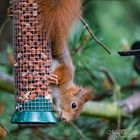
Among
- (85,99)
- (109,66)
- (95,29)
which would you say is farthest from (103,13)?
(85,99)

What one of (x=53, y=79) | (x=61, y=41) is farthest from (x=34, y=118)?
(x=61, y=41)

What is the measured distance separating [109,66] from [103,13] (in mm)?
2146

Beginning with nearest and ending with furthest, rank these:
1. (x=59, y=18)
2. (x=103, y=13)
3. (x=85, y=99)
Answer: (x=59, y=18) → (x=85, y=99) → (x=103, y=13)

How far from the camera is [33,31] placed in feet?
9.38

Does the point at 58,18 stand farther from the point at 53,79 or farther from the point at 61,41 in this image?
the point at 53,79

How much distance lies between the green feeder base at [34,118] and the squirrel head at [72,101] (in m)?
0.09

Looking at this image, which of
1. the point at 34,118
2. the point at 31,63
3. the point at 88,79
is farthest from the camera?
the point at 88,79

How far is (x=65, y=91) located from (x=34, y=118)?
0.20 meters

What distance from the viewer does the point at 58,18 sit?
2.80m

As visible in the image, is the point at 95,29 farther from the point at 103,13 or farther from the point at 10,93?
the point at 103,13

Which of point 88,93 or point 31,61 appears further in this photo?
point 88,93

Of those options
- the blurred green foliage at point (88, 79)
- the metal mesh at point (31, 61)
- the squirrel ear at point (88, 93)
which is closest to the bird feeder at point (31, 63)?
the metal mesh at point (31, 61)

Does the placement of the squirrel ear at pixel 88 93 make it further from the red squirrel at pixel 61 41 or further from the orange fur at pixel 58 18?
the orange fur at pixel 58 18

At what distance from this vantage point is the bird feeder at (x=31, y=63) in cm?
284
